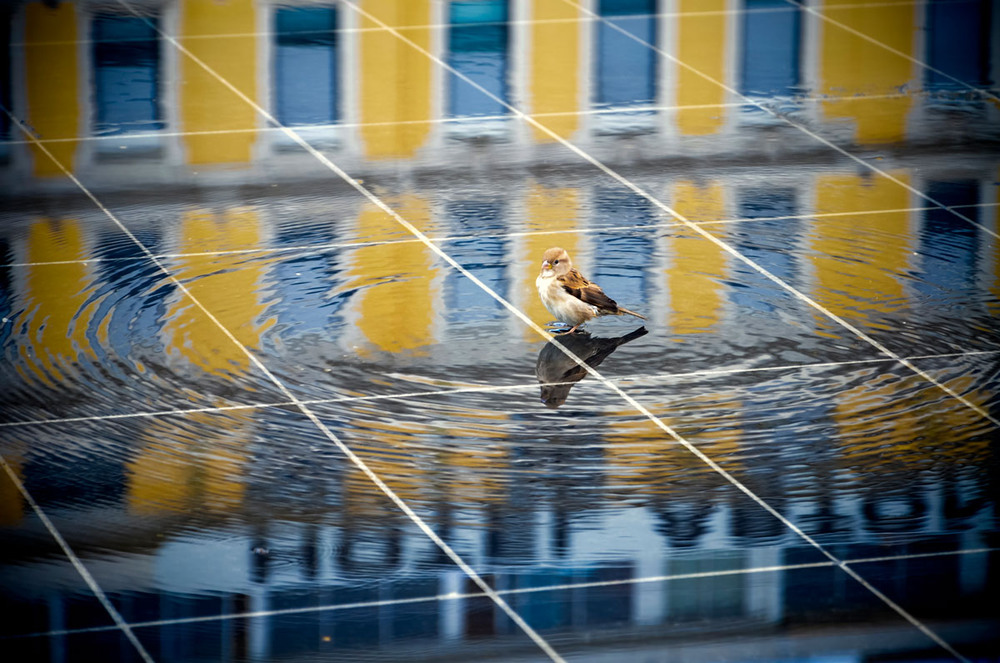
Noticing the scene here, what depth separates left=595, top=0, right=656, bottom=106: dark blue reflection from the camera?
12133 mm

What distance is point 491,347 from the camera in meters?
7.93

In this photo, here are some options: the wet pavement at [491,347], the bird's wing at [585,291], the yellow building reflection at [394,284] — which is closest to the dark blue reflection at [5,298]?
the wet pavement at [491,347]

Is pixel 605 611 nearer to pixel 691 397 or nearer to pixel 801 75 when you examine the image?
pixel 691 397

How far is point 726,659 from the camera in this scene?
18.0 feet

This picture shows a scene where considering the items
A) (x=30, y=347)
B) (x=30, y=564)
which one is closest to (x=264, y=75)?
(x=30, y=347)

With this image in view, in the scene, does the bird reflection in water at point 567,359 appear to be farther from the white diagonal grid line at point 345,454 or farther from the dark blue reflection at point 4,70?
the dark blue reflection at point 4,70

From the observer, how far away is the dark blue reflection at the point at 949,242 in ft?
28.9

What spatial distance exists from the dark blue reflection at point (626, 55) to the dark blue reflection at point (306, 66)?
1840 mm

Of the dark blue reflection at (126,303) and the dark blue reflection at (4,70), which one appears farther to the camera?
the dark blue reflection at (4,70)

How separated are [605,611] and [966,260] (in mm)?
4162

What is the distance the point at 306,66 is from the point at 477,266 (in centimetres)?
414

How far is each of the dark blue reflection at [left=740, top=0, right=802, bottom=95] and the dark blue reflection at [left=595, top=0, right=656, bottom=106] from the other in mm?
685

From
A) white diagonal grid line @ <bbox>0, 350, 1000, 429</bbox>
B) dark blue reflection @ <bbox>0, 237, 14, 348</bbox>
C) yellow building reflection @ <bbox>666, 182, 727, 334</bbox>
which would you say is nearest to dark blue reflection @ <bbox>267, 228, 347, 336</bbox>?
white diagonal grid line @ <bbox>0, 350, 1000, 429</bbox>

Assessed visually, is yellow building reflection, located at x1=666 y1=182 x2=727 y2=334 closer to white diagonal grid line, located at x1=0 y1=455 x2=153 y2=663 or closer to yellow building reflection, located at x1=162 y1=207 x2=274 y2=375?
yellow building reflection, located at x1=162 y1=207 x2=274 y2=375
